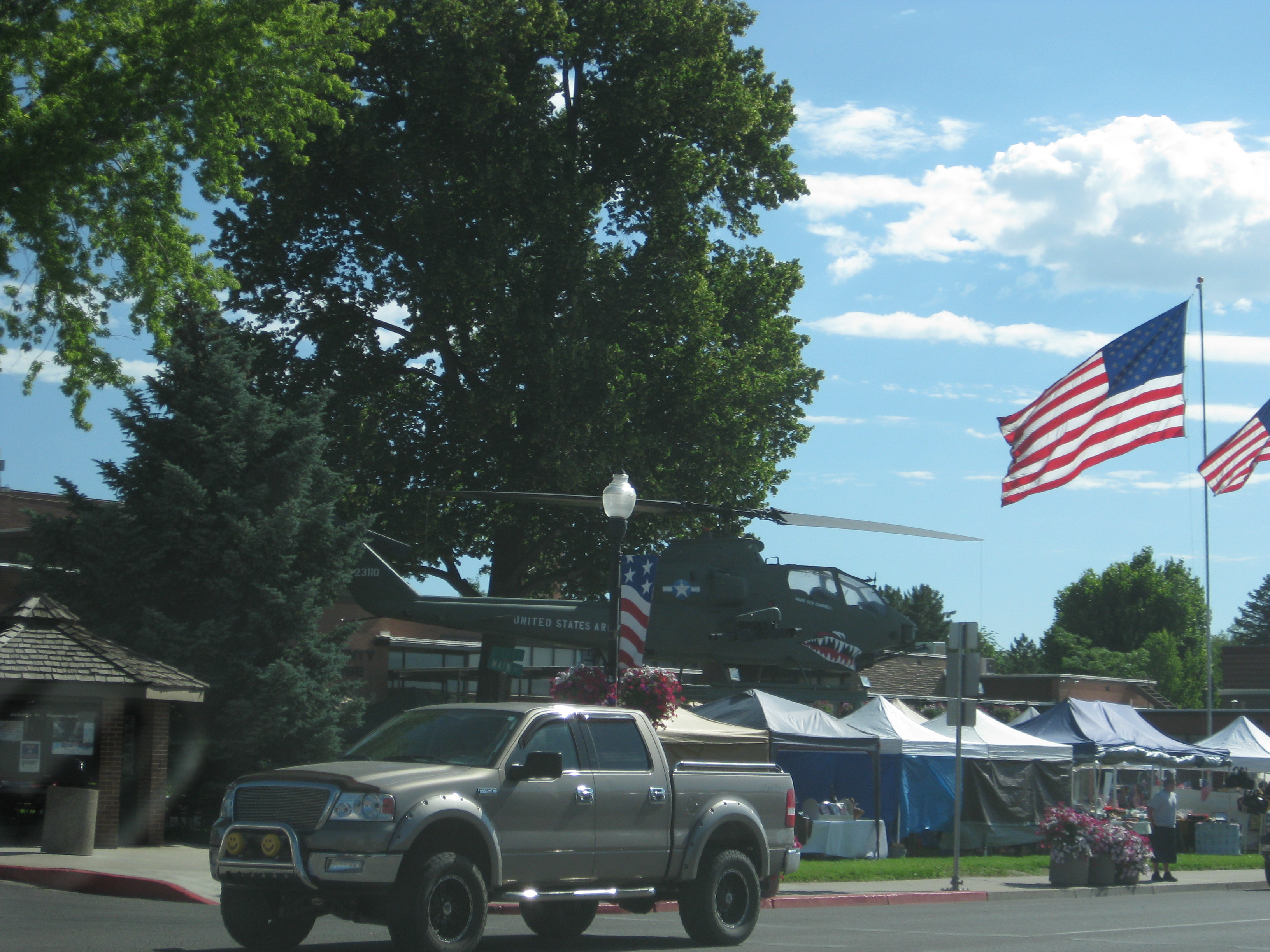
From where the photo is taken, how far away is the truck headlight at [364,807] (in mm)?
9094

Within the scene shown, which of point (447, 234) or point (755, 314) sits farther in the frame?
point (755, 314)

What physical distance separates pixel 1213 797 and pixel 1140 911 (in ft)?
63.3

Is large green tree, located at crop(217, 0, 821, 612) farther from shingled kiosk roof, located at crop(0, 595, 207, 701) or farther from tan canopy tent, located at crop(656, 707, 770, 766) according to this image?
shingled kiosk roof, located at crop(0, 595, 207, 701)

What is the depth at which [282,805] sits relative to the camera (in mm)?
9453

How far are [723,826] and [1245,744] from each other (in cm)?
2615

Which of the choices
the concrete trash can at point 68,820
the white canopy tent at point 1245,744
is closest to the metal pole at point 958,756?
the concrete trash can at point 68,820

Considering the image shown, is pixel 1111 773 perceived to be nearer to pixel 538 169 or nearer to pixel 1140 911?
pixel 1140 911

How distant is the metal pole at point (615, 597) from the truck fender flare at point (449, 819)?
646 cm

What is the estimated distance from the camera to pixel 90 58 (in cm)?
1788

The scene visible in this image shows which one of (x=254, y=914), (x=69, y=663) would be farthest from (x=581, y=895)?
(x=69, y=663)

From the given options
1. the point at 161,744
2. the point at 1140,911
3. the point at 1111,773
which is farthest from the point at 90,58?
the point at 1111,773

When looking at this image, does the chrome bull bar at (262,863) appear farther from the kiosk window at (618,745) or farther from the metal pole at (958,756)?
the metal pole at (958,756)

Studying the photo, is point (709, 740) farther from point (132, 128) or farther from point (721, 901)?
point (132, 128)

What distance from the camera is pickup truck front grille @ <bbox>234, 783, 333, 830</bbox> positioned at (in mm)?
9242
